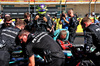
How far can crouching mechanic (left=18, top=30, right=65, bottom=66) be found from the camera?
9.41 feet

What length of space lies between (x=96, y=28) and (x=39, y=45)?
1.62m

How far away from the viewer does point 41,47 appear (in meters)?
2.91

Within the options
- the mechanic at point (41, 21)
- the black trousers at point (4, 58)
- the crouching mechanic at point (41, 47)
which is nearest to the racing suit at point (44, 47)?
the crouching mechanic at point (41, 47)

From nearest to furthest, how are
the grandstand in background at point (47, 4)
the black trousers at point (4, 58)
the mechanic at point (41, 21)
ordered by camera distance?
the black trousers at point (4, 58), the mechanic at point (41, 21), the grandstand in background at point (47, 4)

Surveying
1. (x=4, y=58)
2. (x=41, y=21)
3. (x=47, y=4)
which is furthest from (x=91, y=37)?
(x=47, y=4)

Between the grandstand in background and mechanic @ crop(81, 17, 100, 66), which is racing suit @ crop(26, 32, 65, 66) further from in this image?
the grandstand in background

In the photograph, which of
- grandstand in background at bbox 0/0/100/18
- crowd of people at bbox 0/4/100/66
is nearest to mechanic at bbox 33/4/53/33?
crowd of people at bbox 0/4/100/66

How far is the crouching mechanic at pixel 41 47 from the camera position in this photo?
287cm

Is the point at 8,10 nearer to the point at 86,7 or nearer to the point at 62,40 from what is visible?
the point at 62,40

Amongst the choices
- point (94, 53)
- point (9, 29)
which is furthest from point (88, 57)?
point (9, 29)

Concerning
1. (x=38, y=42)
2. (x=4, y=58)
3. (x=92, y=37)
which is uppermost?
(x=38, y=42)

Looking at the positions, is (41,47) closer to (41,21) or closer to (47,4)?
(41,21)

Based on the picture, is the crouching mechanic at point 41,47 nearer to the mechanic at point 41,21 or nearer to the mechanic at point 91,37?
the mechanic at point 91,37

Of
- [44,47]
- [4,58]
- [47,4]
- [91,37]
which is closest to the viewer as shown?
[4,58]
